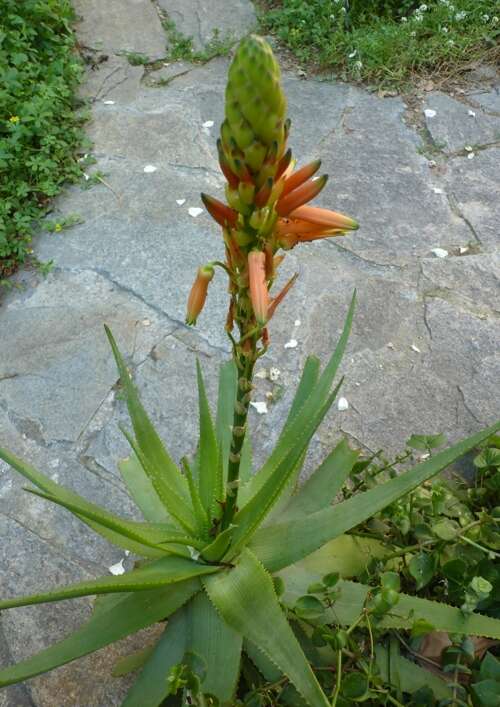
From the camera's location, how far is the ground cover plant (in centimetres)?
321

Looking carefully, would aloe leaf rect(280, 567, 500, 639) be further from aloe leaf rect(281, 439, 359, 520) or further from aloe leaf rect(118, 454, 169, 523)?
aloe leaf rect(118, 454, 169, 523)

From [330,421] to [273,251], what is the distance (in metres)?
1.40

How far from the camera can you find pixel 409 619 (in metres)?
1.39

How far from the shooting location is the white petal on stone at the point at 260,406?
2381 millimetres

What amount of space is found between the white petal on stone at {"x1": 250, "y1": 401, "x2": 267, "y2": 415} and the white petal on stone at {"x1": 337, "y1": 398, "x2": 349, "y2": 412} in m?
0.28

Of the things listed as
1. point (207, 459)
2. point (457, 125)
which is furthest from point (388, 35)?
point (207, 459)

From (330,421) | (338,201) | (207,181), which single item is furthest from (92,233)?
(330,421)

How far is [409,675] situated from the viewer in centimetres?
146

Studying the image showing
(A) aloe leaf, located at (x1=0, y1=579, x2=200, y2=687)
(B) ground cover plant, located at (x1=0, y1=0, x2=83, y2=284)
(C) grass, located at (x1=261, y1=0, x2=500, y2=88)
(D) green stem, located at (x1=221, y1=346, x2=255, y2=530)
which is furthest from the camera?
(C) grass, located at (x1=261, y1=0, x2=500, y2=88)

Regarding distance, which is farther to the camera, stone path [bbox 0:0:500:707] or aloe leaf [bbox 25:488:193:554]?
stone path [bbox 0:0:500:707]

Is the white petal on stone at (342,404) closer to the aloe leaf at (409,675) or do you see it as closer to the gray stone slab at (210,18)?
the aloe leaf at (409,675)

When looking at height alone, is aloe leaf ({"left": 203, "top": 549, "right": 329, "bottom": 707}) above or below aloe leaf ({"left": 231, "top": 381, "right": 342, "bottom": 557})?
below

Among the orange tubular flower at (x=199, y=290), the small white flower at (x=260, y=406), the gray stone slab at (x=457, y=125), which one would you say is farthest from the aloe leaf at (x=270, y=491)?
the gray stone slab at (x=457, y=125)

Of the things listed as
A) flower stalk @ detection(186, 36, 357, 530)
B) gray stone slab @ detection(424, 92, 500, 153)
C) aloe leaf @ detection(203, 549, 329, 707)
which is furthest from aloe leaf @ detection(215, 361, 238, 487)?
gray stone slab @ detection(424, 92, 500, 153)
